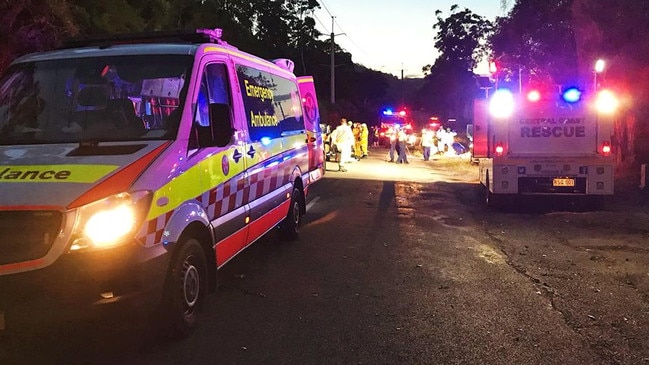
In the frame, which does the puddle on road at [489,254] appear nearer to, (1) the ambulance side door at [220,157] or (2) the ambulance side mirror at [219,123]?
(1) the ambulance side door at [220,157]

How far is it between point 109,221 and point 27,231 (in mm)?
487

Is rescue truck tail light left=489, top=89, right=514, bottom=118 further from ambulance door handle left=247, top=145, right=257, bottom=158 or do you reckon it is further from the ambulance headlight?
the ambulance headlight

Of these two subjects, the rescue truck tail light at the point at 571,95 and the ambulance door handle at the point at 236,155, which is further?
the rescue truck tail light at the point at 571,95

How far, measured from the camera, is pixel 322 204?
12703 mm

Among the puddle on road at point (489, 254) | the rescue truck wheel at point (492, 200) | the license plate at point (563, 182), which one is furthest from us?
the rescue truck wheel at point (492, 200)

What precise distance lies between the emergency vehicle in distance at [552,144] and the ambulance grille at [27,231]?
372 inches

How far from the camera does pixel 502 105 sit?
39.9 feet

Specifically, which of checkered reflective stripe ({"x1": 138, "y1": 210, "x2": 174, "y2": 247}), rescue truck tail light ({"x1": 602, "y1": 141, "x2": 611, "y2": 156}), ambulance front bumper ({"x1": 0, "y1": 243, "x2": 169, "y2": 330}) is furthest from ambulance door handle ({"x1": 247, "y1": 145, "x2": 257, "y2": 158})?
rescue truck tail light ({"x1": 602, "y1": 141, "x2": 611, "y2": 156})

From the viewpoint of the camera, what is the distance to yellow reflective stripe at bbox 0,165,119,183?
13.5 feet

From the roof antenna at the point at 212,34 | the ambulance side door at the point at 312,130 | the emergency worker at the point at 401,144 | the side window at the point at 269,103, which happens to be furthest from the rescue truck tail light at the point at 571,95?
the emergency worker at the point at 401,144

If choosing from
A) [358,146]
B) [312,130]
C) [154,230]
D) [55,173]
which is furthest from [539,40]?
[55,173]

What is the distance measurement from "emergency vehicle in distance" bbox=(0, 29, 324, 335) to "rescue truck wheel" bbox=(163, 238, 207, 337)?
0.01 meters

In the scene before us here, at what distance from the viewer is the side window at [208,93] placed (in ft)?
16.7

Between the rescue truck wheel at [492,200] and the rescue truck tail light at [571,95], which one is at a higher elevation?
the rescue truck tail light at [571,95]
